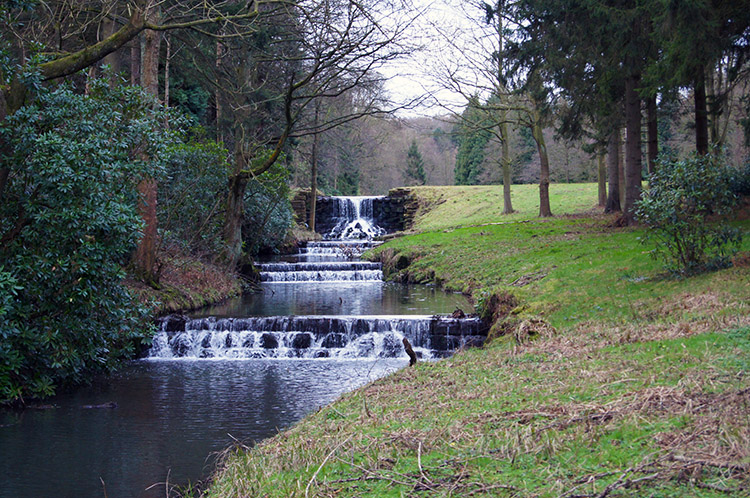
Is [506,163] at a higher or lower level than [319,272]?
higher

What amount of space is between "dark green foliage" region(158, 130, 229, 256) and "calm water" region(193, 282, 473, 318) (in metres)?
2.12

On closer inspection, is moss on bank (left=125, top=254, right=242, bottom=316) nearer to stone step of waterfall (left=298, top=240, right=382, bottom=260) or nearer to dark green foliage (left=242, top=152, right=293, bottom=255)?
dark green foliage (left=242, top=152, right=293, bottom=255)

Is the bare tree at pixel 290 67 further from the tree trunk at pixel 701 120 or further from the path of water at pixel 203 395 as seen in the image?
the tree trunk at pixel 701 120

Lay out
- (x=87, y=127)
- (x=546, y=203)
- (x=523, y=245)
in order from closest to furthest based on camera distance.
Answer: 1. (x=87, y=127)
2. (x=523, y=245)
3. (x=546, y=203)

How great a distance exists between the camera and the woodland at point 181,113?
7.91 m

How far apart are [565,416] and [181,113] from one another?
9.78 m

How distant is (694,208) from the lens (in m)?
9.16

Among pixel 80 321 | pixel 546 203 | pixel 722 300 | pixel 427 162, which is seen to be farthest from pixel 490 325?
pixel 427 162

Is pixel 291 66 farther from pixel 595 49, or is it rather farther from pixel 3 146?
pixel 3 146

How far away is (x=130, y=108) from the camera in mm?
9508

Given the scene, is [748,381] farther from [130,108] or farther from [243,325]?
[243,325]

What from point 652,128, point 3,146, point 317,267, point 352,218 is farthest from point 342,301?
point 352,218

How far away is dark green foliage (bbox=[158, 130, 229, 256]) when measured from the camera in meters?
16.5

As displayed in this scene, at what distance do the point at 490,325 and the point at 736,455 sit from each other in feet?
28.4
